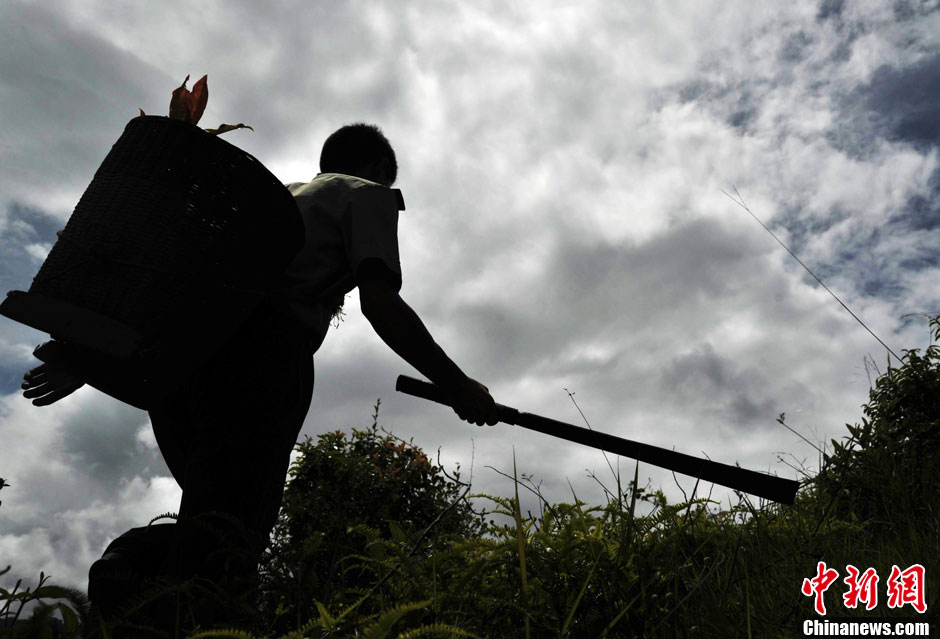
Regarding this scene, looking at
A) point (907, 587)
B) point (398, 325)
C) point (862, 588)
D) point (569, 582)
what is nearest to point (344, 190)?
point (398, 325)

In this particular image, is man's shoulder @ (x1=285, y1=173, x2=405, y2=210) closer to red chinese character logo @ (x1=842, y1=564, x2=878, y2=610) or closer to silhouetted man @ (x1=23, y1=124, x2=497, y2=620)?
silhouetted man @ (x1=23, y1=124, x2=497, y2=620)

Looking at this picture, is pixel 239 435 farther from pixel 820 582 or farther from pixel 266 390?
pixel 820 582

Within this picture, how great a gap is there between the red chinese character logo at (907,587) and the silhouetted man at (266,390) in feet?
4.89

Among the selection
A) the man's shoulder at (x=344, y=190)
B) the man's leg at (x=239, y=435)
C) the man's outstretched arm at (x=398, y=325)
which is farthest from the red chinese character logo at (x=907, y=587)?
the man's shoulder at (x=344, y=190)

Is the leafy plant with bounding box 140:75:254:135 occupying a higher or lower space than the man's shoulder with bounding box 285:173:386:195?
lower

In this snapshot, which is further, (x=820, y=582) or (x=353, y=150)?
(x=353, y=150)

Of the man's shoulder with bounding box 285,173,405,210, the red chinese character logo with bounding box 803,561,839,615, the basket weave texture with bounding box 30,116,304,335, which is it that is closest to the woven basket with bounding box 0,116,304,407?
the basket weave texture with bounding box 30,116,304,335

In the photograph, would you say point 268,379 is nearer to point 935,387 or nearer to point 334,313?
point 334,313

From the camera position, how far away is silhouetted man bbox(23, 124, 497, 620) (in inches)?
80.4

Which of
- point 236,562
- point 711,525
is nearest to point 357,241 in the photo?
point 236,562

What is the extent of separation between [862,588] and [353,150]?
2.88 metres

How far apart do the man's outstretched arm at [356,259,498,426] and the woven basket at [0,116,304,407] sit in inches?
15.0

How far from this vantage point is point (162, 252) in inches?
77.9

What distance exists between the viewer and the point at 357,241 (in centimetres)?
250
